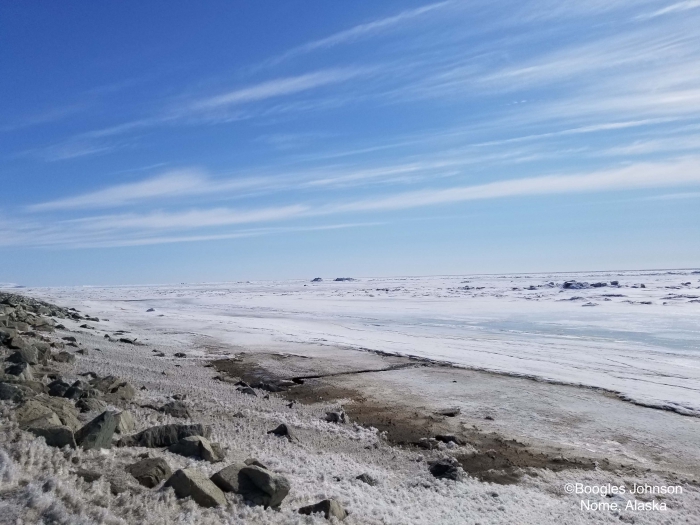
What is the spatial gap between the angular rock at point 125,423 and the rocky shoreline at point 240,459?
33 millimetres

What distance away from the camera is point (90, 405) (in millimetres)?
6742

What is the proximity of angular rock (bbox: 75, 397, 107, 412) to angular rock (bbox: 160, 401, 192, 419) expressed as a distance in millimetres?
887

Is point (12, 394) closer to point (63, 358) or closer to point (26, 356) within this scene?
point (26, 356)

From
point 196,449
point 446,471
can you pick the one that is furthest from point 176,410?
point 446,471

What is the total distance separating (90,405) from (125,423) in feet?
3.11

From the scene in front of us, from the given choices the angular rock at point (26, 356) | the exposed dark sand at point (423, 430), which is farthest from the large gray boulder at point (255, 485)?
the angular rock at point (26, 356)

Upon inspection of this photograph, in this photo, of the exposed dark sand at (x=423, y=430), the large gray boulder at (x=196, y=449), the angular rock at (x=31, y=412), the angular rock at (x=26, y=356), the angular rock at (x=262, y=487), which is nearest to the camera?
the angular rock at (x=262, y=487)

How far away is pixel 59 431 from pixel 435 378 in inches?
403

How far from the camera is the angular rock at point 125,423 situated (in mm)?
5902

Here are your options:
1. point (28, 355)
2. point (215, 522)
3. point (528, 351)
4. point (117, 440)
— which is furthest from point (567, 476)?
point (528, 351)

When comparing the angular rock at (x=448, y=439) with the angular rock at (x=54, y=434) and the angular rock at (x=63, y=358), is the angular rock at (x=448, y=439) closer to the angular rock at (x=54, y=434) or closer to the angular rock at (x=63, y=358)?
the angular rock at (x=54, y=434)

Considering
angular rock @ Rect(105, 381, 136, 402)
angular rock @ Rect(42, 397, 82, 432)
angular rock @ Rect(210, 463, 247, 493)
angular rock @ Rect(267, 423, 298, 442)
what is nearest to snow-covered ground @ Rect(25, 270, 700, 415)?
angular rock @ Rect(267, 423, 298, 442)

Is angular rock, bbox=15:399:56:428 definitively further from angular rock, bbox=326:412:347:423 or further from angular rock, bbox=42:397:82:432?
angular rock, bbox=326:412:347:423

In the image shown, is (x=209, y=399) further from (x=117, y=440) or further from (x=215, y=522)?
(x=215, y=522)
